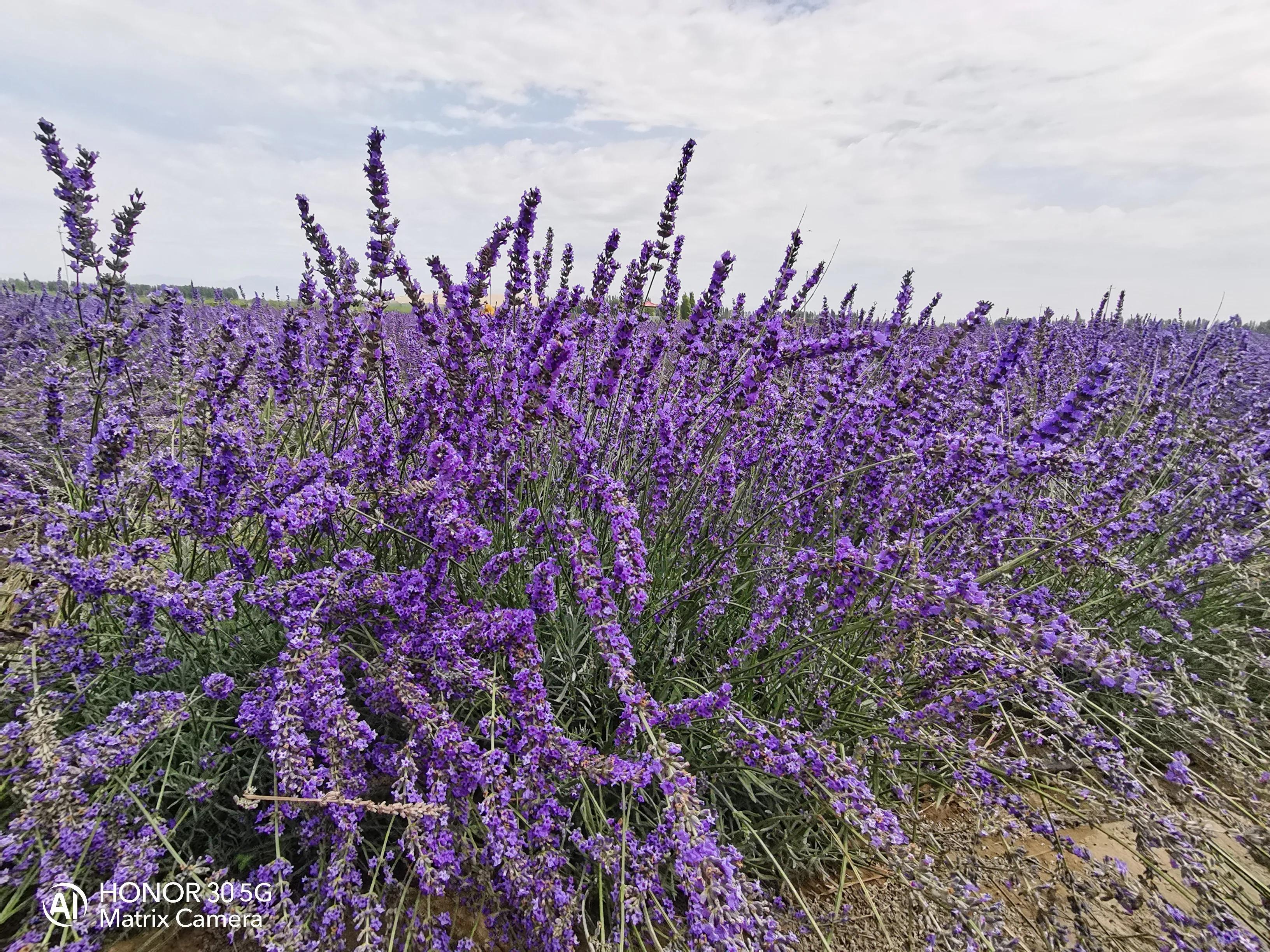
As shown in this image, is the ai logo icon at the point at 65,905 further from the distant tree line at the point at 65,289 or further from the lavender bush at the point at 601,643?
the distant tree line at the point at 65,289

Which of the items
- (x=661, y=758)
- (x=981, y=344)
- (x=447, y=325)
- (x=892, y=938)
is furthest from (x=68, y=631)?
(x=981, y=344)

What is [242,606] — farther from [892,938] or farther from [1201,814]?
[1201,814]

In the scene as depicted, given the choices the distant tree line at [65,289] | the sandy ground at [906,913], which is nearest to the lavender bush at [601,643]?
the sandy ground at [906,913]

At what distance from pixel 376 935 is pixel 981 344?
1420cm

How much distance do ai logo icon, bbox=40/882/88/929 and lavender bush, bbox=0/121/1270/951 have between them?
0.20 ft

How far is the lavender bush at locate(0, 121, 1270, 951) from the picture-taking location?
1.59 m

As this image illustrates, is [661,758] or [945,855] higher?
[661,758]

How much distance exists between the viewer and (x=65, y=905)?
1566mm

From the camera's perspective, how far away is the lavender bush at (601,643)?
1591mm

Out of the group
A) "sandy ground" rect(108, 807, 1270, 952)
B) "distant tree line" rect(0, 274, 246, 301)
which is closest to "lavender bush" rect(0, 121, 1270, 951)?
"sandy ground" rect(108, 807, 1270, 952)

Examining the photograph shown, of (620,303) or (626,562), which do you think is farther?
(620,303)

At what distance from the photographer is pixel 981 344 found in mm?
12695

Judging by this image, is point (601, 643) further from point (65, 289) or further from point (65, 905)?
point (65, 289)

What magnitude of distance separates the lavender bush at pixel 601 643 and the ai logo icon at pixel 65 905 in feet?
Answer: 0.20
